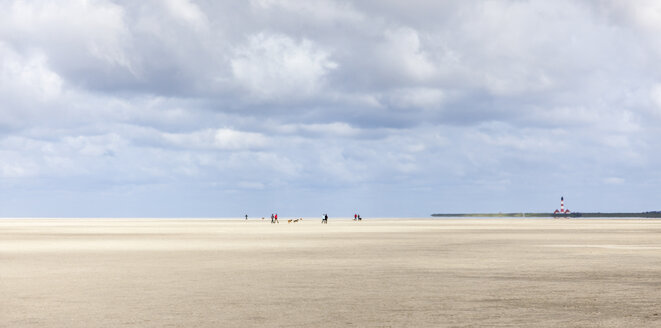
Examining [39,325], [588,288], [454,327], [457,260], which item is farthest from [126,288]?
[457,260]

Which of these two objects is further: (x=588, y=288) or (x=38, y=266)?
(x=38, y=266)

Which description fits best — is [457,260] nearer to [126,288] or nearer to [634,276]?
[634,276]

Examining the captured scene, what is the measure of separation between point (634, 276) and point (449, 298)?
8.68 metres

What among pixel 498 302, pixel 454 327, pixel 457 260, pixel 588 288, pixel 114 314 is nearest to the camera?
pixel 454 327

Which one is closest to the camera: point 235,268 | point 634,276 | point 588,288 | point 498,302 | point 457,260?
point 498,302

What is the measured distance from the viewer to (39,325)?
48.6 ft

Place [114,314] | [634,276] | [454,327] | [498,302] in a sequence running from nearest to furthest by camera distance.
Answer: [454,327] → [114,314] → [498,302] → [634,276]

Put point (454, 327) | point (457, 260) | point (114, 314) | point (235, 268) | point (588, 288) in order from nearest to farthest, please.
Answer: point (454, 327)
point (114, 314)
point (588, 288)
point (235, 268)
point (457, 260)

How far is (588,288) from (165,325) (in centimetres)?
1183

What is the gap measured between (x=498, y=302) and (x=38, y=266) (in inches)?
755

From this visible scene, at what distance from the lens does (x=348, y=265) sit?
29188mm

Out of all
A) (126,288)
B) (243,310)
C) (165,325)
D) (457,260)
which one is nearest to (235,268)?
(126,288)

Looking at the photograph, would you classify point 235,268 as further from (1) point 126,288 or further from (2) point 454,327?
(2) point 454,327

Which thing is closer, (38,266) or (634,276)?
(634,276)
